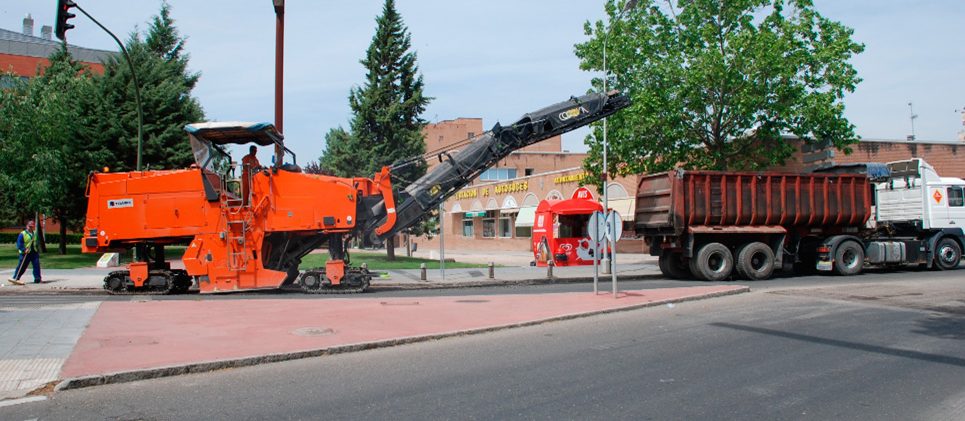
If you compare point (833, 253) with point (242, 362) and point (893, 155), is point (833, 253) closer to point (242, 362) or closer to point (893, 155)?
point (893, 155)

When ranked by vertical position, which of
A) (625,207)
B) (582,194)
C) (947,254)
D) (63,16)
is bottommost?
(947,254)

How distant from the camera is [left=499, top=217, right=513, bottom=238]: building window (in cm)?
4994

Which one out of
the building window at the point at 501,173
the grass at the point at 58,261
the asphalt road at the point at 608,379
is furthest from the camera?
the building window at the point at 501,173

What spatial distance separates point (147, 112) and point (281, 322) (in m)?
22.5

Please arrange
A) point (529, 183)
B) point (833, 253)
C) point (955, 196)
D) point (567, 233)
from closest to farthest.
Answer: point (833, 253) → point (955, 196) → point (567, 233) → point (529, 183)

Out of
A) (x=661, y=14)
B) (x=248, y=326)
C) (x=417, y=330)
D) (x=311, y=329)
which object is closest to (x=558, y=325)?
(x=417, y=330)

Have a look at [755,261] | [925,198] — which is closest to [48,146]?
[755,261]

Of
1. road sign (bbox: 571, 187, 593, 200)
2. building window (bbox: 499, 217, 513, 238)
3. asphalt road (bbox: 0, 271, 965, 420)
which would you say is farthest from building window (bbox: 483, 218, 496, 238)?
asphalt road (bbox: 0, 271, 965, 420)

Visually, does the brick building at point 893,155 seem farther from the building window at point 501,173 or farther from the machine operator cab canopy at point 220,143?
the building window at point 501,173

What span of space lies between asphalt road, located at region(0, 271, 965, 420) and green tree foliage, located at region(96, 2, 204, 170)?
23.6 metres

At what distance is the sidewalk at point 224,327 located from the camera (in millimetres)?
7520

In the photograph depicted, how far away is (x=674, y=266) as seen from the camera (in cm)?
2167

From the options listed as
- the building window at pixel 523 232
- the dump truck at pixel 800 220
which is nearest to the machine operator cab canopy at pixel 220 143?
the dump truck at pixel 800 220

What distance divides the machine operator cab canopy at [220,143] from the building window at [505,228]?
33.9 m
